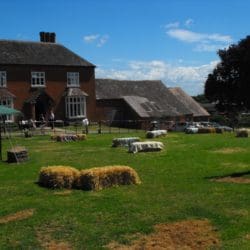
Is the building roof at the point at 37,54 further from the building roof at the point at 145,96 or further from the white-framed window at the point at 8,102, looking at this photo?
the building roof at the point at 145,96

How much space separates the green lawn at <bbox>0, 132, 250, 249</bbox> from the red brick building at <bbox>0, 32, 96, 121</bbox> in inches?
1489

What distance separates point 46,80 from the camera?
6319cm

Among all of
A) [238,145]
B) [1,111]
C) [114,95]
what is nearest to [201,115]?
[114,95]

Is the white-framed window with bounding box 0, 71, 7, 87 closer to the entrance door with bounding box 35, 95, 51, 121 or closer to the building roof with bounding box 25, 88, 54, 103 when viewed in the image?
the building roof with bounding box 25, 88, 54, 103

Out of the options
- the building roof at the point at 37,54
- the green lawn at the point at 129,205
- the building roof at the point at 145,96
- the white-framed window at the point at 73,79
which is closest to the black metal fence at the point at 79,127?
the building roof at the point at 145,96

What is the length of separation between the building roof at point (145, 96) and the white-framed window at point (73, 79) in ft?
17.2

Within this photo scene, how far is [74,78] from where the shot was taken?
65.6 m

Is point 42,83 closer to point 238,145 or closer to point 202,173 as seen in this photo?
point 238,145

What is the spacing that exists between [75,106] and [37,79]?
5.78 metres

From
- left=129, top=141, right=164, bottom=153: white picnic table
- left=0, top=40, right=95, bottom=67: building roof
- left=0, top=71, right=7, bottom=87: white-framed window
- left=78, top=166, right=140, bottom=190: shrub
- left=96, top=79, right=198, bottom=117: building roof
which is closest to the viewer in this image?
left=78, top=166, right=140, bottom=190: shrub

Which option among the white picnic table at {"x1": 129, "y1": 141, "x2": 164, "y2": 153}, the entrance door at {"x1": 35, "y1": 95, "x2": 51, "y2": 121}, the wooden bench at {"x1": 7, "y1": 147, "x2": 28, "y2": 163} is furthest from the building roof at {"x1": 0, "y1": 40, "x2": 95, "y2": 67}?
the wooden bench at {"x1": 7, "y1": 147, "x2": 28, "y2": 163}

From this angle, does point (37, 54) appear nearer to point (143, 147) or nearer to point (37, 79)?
point (37, 79)

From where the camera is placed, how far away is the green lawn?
11555mm

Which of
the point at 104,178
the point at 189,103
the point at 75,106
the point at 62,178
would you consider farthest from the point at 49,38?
the point at 104,178
